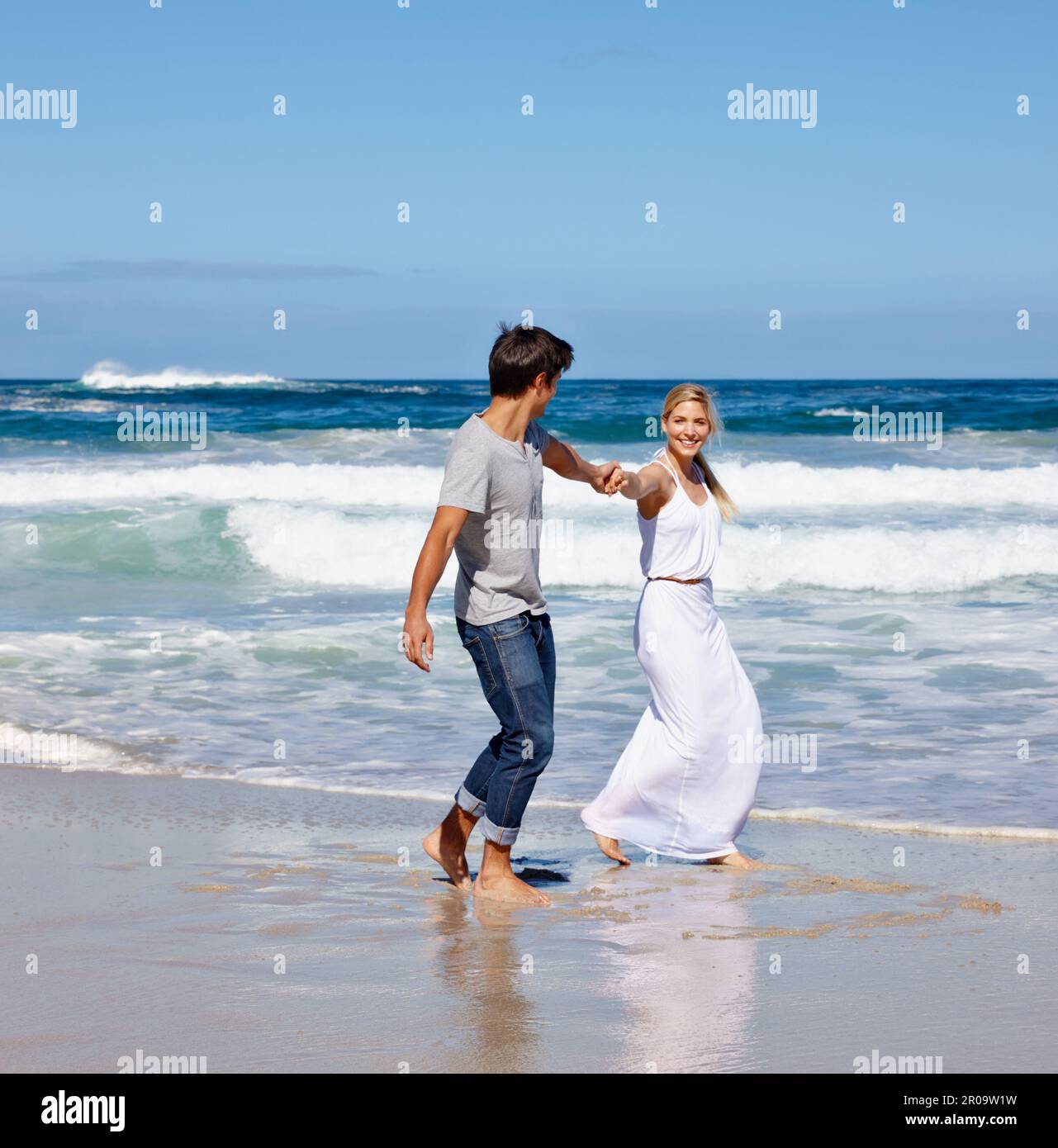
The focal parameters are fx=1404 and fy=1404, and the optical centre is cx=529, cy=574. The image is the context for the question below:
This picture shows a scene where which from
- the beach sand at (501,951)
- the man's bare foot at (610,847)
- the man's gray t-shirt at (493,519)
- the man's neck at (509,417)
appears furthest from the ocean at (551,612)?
the man's neck at (509,417)

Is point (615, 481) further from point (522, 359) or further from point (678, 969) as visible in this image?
point (678, 969)

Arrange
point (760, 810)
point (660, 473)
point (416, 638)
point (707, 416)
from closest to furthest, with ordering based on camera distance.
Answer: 1. point (416, 638)
2. point (660, 473)
3. point (707, 416)
4. point (760, 810)

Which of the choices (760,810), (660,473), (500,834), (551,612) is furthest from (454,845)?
(551,612)

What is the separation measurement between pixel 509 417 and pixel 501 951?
1611mm

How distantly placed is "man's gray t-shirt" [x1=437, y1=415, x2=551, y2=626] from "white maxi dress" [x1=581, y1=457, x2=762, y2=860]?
2.77ft

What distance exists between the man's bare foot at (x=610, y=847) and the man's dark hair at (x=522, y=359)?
1.79 meters

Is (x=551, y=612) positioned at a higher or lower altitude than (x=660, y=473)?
lower

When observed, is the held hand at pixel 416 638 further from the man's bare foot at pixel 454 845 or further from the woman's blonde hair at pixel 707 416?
the woman's blonde hair at pixel 707 416

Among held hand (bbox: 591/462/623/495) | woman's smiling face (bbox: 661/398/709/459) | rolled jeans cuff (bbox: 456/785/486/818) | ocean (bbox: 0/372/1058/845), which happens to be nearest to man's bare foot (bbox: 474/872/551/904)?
rolled jeans cuff (bbox: 456/785/486/818)

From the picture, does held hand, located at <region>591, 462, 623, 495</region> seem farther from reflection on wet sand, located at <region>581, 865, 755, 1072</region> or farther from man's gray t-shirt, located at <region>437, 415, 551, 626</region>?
reflection on wet sand, located at <region>581, 865, 755, 1072</region>

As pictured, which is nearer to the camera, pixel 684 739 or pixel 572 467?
pixel 572 467

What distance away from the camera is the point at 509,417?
4.38 metres

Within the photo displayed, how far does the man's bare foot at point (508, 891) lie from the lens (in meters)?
4.62

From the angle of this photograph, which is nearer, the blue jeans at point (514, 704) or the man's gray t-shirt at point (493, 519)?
the man's gray t-shirt at point (493, 519)
